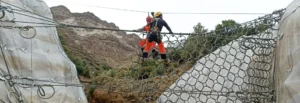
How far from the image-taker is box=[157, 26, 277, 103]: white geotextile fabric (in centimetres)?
483

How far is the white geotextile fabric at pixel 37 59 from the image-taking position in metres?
5.29

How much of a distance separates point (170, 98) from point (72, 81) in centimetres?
150

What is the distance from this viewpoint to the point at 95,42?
46.9 ft

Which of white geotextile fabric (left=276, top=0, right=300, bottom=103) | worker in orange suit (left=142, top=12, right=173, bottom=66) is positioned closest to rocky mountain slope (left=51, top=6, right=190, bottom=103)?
worker in orange suit (left=142, top=12, right=173, bottom=66)

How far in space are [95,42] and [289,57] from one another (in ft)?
35.6

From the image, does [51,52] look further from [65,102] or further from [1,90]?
[1,90]

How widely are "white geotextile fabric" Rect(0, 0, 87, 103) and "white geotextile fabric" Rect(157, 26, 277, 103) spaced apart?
1313mm

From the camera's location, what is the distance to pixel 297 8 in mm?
3975

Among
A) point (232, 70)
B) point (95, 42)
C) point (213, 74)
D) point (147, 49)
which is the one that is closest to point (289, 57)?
point (232, 70)

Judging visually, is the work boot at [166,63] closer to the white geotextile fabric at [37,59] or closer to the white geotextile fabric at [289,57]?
the white geotextile fabric at [37,59]

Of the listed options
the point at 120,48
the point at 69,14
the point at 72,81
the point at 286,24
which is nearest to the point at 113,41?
the point at 120,48

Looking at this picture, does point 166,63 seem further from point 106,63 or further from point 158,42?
point 106,63

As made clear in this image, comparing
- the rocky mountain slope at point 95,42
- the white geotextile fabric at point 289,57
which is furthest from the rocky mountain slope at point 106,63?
the white geotextile fabric at point 289,57

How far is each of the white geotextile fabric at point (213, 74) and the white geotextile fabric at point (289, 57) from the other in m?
0.64
